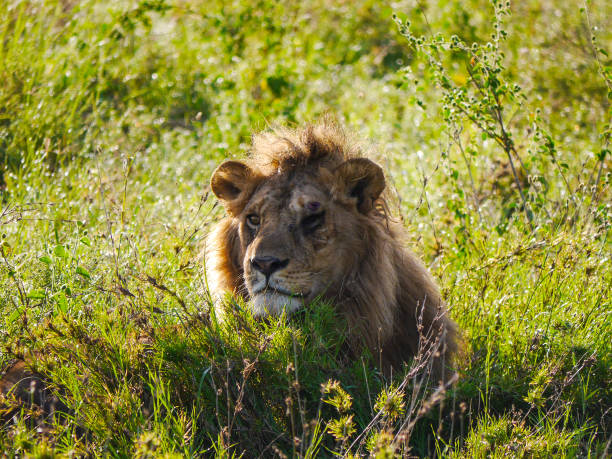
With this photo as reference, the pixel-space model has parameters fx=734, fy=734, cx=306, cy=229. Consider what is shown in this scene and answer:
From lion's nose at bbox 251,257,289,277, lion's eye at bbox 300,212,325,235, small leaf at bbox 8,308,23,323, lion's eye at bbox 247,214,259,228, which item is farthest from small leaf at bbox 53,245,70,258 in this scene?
lion's eye at bbox 300,212,325,235

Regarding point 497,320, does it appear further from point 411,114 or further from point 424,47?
point 411,114

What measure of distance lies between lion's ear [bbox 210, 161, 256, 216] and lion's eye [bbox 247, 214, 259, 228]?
0.17 meters

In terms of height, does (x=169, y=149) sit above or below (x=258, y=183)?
below

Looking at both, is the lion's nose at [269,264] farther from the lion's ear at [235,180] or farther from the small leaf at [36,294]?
the small leaf at [36,294]

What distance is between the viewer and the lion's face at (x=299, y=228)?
3.58 m

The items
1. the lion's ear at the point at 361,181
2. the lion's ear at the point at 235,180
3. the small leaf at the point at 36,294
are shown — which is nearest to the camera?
the small leaf at the point at 36,294

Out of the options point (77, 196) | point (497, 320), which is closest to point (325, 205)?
point (497, 320)

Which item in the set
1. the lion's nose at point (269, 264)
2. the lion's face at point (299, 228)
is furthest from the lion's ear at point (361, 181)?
the lion's nose at point (269, 264)

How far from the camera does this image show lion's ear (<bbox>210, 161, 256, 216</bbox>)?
4109mm

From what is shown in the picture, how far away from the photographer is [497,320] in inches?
173

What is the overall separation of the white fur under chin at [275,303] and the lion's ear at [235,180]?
2.39 ft

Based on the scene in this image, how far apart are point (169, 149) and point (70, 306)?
3415 millimetres

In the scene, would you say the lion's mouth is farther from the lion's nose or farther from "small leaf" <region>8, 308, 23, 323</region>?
"small leaf" <region>8, 308, 23, 323</region>

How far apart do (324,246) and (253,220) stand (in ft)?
1.45
